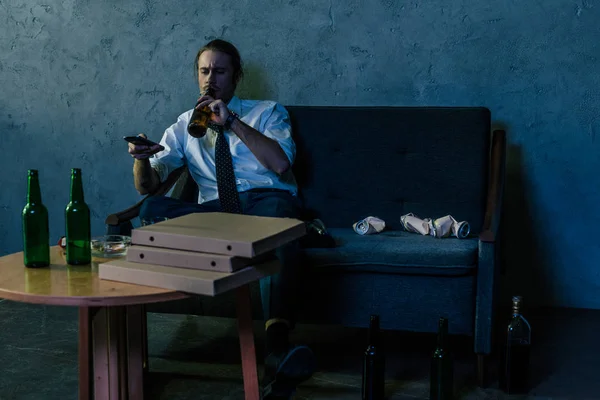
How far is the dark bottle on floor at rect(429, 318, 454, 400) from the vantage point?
2.07 metres

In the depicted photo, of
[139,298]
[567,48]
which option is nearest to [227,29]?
[567,48]

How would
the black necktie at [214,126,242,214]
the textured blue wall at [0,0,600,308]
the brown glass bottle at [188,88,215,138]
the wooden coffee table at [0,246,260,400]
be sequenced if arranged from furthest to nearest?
the textured blue wall at [0,0,600,308] → the black necktie at [214,126,242,214] → the brown glass bottle at [188,88,215,138] → the wooden coffee table at [0,246,260,400]

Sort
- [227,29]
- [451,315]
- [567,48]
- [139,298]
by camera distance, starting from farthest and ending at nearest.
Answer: [227,29] → [567,48] → [451,315] → [139,298]

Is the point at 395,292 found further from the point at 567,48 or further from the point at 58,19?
the point at 58,19

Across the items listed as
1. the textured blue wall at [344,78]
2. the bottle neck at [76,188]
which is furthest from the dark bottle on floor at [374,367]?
the textured blue wall at [344,78]

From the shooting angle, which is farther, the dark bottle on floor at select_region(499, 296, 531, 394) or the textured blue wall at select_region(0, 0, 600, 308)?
the textured blue wall at select_region(0, 0, 600, 308)

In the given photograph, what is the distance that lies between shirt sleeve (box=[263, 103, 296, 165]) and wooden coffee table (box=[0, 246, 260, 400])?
2.99ft

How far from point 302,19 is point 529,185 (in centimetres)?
120

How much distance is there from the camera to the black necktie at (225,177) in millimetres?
2699

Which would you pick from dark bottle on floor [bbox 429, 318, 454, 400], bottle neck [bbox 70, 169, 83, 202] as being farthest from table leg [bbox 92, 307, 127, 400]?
dark bottle on floor [bbox 429, 318, 454, 400]

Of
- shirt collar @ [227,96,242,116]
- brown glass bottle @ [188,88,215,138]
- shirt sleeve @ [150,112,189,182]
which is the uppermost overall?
shirt collar @ [227,96,242,116]

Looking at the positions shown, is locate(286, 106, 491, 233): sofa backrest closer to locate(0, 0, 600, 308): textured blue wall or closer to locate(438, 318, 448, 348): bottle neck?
locate(0, 0, 600, 308): textured blue wall

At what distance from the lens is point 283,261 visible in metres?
2.34

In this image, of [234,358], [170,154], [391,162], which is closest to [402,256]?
[391,162]
